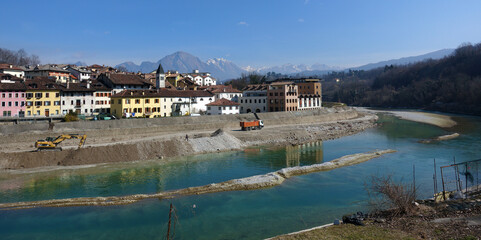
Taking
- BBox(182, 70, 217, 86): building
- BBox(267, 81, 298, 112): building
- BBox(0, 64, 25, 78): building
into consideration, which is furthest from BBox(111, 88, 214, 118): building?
BBox(182, 70, 217, 86): building

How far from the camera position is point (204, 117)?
185 feet

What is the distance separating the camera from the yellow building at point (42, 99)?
1905 inches

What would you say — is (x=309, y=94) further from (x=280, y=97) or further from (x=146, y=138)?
(x=146, y=138)

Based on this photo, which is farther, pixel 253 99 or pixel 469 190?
pixel 253 99

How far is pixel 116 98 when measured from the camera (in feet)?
180

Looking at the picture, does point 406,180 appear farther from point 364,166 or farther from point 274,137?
point 274,137

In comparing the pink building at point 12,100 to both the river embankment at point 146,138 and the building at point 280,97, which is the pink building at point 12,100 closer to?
the river embankment at point 146,138

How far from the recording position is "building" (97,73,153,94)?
5881cm

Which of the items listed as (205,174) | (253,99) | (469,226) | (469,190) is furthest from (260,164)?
(253,99)

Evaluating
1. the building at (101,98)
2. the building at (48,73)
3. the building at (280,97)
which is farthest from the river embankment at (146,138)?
the building at (48,73)

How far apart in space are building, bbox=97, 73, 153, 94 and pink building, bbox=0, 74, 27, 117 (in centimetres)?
1408

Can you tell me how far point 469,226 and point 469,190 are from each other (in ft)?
23.3

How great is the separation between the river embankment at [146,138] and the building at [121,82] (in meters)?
13.3

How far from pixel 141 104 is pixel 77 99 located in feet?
33.7
